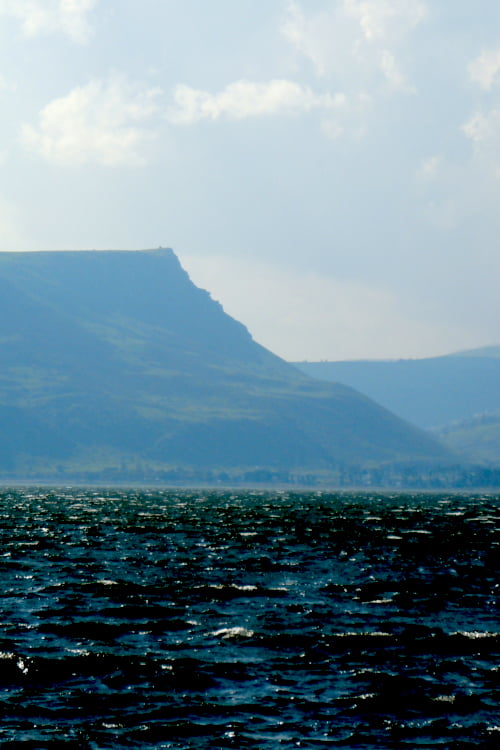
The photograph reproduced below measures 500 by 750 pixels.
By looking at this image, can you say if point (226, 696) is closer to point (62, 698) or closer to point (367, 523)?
point (62, 698)

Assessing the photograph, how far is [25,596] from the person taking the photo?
40625mm

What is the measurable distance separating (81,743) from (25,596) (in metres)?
20.4

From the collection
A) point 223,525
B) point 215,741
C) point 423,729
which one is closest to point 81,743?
point 215,741

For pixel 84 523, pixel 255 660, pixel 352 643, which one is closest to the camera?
pixel 255 660

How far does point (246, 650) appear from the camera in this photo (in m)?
31.0

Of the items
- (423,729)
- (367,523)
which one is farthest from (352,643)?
(367,523)

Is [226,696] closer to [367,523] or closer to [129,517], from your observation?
[367,523]

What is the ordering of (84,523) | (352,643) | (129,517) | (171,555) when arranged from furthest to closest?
(129,517) → (84,523) → (171,555) → (352,643)

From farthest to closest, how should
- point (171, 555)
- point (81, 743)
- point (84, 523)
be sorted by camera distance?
point (84, 523), point (171, 555), point (81, 743)

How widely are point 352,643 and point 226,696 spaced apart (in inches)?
322

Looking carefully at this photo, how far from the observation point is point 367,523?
9900 cm

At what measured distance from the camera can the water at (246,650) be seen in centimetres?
2269

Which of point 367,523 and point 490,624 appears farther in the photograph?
point 367,523

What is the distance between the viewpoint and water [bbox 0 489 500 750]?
22688 mm
